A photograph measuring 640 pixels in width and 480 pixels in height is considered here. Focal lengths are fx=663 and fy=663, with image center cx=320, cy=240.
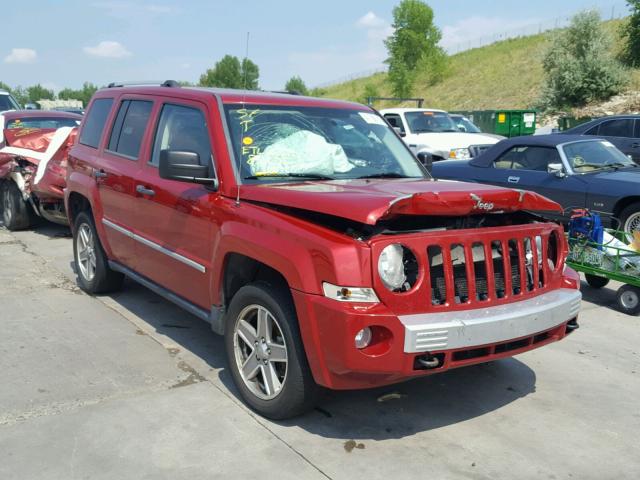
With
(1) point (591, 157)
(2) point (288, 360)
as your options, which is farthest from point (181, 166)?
(1) point (591, 157)

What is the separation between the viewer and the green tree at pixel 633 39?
3816cm

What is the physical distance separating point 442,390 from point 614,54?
41517 mm

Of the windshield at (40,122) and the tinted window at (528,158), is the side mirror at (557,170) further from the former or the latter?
the windshield at (40,122)

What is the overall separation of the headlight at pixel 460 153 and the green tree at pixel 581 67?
2359 cm

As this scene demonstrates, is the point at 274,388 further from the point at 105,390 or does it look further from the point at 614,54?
the point at 614,54

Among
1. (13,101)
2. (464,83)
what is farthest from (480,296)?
(464,83)

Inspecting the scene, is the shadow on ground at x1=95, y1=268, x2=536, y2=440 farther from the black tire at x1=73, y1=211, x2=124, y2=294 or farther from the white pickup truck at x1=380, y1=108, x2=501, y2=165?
the white pickup truck at x1=380, y1=108, x2=501, y2=165

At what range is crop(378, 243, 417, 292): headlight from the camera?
3.34m

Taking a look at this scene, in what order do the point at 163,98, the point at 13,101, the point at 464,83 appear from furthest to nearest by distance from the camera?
the point at 464,83, the point at 13,101, the point at 163,98

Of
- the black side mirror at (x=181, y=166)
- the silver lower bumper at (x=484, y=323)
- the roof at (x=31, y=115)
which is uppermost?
the roof at (x=31, y=115)

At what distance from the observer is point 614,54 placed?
40219mm

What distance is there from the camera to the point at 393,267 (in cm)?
337

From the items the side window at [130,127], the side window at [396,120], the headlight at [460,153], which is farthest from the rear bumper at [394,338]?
the side window at [396,120]

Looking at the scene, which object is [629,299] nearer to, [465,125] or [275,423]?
[275,423]
